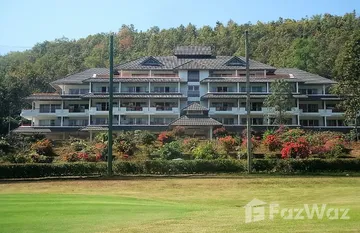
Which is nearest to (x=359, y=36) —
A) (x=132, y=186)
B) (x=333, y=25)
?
(x=132, y=186)

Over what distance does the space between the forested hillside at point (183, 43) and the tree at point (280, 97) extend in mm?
23699

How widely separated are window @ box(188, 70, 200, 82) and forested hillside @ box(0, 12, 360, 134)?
27.8 meters

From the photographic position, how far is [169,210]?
14.5 meters

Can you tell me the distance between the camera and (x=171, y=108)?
5919 cm

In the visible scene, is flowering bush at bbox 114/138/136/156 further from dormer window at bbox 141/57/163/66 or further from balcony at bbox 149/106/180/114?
dormer window at bbox 141/57/163/66

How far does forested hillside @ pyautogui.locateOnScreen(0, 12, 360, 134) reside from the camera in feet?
269

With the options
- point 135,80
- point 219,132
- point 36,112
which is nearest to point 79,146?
point 219,132

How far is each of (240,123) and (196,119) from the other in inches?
338

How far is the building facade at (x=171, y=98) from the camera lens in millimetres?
58781

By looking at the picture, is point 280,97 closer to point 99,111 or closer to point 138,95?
point 138,95

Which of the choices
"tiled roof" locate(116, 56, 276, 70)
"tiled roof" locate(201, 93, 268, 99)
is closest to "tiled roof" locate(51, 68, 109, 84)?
"tiled roof" locate(116, 56, 276, 70)

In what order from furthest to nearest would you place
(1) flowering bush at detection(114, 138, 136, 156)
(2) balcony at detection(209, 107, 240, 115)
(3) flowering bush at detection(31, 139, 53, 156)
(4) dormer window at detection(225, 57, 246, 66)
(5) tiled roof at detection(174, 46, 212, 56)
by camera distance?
(5) tiled roof at detection(174, 46, 212, 56)
(4) dormer window at detection(225, 57, 246, 66)
(2) balcony at detection(209, 107, 240, 115)
(3) flowering bush at detection(31, 139, 53, 156)
(1) flowering bush at detection(114, 138, 136, 156)

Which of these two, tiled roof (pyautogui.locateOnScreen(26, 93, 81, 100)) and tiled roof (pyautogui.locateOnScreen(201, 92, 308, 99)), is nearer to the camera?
tiled roof (pyautogui.locateOnScreen(201, 92, 308, 99))

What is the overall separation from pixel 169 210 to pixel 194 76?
4902 centimetres
